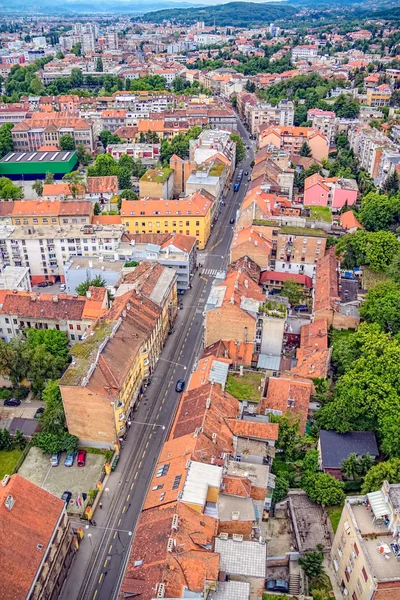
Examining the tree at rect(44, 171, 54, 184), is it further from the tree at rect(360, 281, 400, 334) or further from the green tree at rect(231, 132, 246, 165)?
the tree at rect(360, 281, 400, 334)

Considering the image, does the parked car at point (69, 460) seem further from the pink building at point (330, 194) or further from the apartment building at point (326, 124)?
the apartment building at point (326, 124)

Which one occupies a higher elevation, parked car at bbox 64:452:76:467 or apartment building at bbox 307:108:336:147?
apartment building at bbox 307:108:336:147

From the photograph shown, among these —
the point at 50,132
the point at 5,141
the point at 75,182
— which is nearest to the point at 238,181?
the point at 75,182

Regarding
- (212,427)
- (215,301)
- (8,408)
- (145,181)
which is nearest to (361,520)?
(212,427)

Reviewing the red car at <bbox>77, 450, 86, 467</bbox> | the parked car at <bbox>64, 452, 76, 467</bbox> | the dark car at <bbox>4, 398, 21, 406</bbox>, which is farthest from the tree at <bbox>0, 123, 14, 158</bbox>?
the red car at <bbox>77, 450, 86, 467</bbox>

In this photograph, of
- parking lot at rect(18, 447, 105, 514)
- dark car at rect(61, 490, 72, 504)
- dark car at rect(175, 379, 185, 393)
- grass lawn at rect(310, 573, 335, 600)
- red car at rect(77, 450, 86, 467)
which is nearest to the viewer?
grass lawn at rect(310, 573, 335, 600)

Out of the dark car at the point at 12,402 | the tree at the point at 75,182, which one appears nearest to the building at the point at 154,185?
the tree at the point at 75,182
